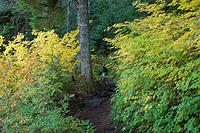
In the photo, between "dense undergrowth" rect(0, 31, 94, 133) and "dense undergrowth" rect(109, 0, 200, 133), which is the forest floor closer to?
"dense undergrowth" rect(0, 31, 94, 133)

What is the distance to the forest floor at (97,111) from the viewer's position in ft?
15.8

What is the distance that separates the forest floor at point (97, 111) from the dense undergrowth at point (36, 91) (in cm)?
34

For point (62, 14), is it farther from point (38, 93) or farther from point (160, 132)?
point (160, 132)

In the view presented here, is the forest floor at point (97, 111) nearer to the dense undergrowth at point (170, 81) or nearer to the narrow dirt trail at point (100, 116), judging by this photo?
the narrow dirt trail at point (100, 116)

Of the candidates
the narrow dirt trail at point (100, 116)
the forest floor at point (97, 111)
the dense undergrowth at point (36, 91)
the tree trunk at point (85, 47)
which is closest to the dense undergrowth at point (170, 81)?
the narrow dirt trail at point (100, 116)

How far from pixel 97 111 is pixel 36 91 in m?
2.53

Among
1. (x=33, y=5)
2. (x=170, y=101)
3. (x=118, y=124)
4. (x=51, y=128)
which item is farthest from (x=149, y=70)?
(x=33, y=5)

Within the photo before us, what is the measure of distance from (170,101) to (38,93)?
9.87ft

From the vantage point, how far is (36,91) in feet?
13.8

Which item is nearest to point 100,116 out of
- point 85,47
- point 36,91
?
point 36,91

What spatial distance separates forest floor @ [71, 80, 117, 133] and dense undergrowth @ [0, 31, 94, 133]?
13.4 inches

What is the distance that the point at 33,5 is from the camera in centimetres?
687

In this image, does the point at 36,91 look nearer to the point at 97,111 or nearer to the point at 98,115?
the point at 98,115

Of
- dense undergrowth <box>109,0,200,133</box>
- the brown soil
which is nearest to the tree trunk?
the brown soil
